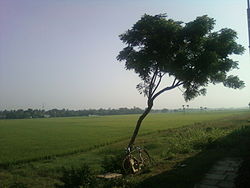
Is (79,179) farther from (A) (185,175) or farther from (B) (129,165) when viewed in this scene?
(A) (185,175)

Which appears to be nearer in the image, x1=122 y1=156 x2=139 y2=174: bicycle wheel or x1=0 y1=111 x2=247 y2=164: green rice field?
x1=122 y1=156 x2=139 y2=174: bicycle wheel

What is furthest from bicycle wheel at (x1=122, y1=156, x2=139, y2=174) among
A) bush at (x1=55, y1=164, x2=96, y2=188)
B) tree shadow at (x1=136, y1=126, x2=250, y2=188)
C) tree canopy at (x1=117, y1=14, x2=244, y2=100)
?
tree canopy at (x1=117, y1=14, x2=244, y2=100)

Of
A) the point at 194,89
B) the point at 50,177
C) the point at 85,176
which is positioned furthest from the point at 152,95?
the point at 50,177

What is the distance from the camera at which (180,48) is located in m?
10.9

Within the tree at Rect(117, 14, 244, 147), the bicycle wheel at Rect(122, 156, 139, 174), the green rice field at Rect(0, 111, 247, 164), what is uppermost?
the tree at Rect(117, 14, 244, 147)

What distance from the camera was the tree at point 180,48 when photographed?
10.6 metres

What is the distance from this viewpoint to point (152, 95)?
11758 millimetres

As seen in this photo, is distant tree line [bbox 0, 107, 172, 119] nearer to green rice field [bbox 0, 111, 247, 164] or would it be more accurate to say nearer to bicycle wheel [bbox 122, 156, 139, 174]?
green rice field [bbox 0, 111, 247, 164]

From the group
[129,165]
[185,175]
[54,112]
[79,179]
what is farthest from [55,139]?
[54,112]

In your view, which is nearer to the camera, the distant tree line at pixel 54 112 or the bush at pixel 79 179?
the bush at pixel 79 179

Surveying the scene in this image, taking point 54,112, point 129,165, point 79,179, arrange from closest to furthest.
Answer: point 79,179 < point 129,165 < point 54,112

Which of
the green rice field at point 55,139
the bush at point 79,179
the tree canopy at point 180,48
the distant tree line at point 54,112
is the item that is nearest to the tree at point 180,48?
the tree canopy at point 180,48

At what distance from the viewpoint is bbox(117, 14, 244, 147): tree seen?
10617 millimetres

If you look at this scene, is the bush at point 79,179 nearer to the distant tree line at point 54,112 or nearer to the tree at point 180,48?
the tree at point 180,48
